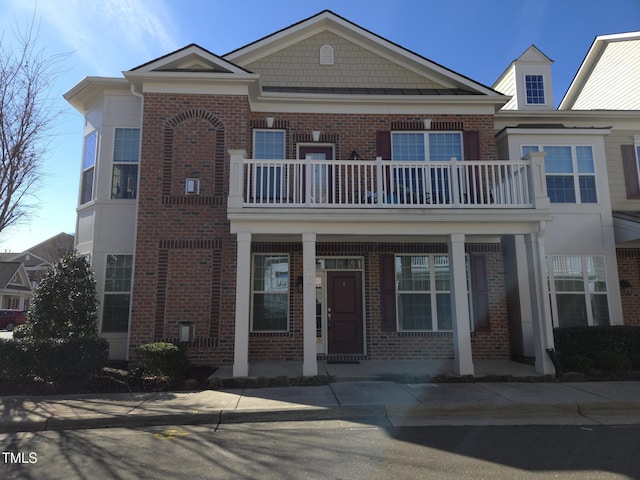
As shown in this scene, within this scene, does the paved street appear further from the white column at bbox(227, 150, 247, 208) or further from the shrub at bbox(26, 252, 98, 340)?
the white column at bbox(227, 150, 247, 208)

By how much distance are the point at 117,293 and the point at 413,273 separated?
7.33m

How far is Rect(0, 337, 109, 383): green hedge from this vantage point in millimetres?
7691

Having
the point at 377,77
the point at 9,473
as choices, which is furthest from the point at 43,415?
the point at 377,77

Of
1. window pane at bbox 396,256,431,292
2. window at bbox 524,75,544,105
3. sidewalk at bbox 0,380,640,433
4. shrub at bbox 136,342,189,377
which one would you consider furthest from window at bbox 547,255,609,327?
shrub at bbox 136,342,189,377

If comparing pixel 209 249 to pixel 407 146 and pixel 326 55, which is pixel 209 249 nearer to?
pixel 407 146

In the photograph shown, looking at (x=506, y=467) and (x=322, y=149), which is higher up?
(x=322, y=149)

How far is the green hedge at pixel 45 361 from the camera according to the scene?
7.69 metres

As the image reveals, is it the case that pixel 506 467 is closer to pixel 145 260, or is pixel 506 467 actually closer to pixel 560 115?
pixel 145 260

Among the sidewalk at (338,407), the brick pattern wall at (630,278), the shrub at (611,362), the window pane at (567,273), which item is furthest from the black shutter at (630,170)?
the sidewalk at (338,407)

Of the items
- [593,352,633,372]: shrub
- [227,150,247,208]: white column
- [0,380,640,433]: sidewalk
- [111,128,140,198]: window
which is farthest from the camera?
[111,128,140,198]: window

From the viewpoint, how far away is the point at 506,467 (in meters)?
4.33

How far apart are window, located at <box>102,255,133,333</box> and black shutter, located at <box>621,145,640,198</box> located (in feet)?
43.7

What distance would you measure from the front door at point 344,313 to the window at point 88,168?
265 inches

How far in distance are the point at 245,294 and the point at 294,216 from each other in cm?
182
